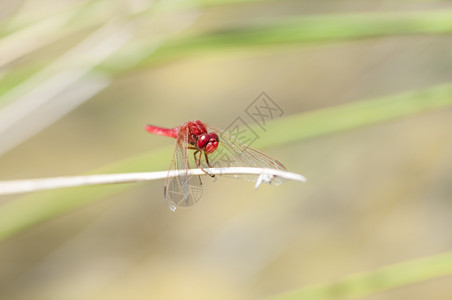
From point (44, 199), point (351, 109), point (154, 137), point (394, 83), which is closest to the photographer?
point (351, 109)

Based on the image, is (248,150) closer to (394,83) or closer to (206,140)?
(206,140)

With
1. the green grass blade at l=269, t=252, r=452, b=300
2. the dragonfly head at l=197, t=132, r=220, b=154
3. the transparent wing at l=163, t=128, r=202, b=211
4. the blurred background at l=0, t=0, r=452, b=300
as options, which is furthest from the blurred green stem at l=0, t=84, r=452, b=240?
the green grass blade at l=269, t=252, r=452, b=300

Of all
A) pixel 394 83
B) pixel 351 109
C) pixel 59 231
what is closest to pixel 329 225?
pixel 394 83

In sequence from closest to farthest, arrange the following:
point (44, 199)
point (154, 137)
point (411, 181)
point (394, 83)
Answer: point (44, 199)
point (394, 83)
point (411, 181)
point (154, 137)

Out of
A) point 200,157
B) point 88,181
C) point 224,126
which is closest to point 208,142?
point 200,157

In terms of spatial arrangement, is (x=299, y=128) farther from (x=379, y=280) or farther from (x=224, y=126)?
(x=224, y=126)

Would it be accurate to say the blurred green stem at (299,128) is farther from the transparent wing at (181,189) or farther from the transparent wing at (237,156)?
the transparent wing at (181,189)

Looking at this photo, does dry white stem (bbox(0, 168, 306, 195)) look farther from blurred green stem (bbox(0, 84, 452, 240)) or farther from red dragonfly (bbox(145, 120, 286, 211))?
blurred green stem (bbox(0, 84, 452, 240))
